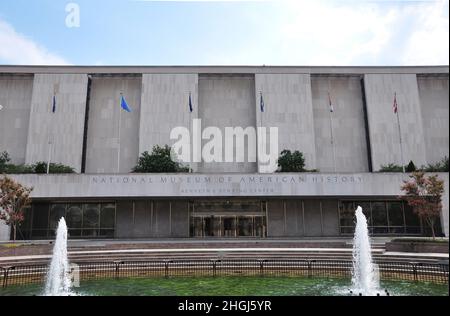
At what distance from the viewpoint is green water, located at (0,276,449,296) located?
1184 centimetres

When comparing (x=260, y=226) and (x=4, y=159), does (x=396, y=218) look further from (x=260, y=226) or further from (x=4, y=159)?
(x=4, y=159)

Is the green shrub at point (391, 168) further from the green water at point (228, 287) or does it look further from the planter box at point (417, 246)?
the green water at point (228, 287)

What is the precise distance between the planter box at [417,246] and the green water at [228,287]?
6.45 meters

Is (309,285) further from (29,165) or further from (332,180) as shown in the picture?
(29,165)

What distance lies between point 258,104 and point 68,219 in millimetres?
22093

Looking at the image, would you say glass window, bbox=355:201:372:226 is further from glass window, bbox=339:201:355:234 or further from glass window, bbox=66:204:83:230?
glass window, bbox=66:204:83:230

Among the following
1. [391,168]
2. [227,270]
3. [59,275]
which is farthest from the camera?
[391,168]

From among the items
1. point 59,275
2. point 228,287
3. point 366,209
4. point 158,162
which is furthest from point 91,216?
point 366,209

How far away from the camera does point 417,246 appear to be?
19094 millimetres

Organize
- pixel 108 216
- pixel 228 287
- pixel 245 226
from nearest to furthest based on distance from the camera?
1. pixel 228 287
2. pixel 245 226
3. pixel 108 216

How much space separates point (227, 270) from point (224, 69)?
28073mm

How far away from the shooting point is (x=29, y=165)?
3650cm

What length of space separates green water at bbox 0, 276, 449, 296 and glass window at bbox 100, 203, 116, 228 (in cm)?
1842
